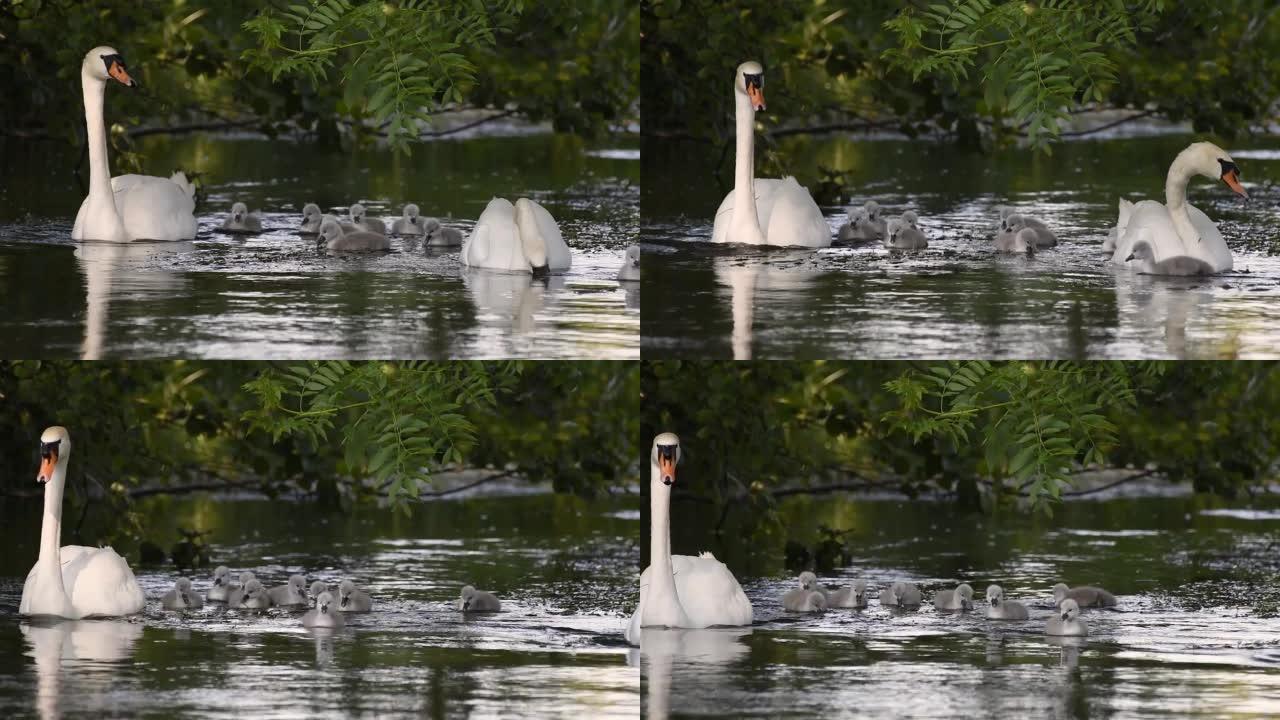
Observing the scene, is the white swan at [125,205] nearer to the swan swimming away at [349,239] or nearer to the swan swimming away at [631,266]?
the swan swimming away at [349,239]

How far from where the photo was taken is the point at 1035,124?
1711cm

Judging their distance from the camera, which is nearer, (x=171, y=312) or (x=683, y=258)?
(x=171, y=312)

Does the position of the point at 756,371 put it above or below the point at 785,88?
below

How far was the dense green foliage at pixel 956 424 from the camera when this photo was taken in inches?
631

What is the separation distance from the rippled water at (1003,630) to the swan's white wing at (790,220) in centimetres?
200

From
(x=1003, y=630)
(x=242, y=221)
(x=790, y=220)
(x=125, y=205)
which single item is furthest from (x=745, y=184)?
(x=125, y=205)

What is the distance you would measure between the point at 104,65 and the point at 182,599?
4.13 m

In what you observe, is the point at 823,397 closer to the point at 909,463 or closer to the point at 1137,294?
the point at 909,463

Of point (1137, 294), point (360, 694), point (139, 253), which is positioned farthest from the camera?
point (139, 253)

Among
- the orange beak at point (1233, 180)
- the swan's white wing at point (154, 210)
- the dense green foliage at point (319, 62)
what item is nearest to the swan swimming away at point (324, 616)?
the swan's white wing at point (154, 210)

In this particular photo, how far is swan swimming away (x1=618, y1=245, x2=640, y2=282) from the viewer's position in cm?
1516

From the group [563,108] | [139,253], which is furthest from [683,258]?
[563,108]

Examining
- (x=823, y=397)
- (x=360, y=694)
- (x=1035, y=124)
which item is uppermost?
(x=1035, y=124)

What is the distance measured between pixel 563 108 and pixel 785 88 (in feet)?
6.03
